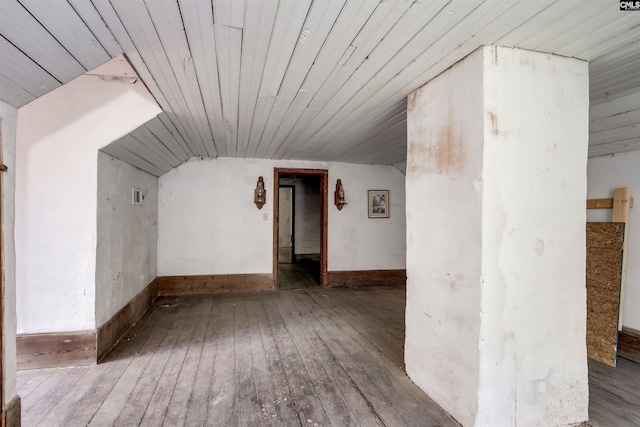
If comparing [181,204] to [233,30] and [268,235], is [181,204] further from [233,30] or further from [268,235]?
[233,30]

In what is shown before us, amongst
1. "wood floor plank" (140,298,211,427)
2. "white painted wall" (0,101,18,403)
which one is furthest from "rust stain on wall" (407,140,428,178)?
"white painted wall" (0,101,18,403)

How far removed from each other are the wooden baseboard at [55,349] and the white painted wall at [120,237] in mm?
169

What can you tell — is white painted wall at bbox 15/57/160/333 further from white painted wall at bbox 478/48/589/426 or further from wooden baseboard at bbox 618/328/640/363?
wooden baseboard at bbox 618/328/640/363

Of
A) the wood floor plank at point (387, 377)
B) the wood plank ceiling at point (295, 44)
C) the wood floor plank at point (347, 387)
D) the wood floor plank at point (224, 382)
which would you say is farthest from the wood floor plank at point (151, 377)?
the wood plank ceiling at point (295, 44)

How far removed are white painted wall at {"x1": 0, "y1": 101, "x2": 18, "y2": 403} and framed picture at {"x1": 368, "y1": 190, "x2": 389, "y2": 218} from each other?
4716 millimetres

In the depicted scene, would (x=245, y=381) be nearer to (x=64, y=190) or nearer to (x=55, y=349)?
(x=55, y=349)

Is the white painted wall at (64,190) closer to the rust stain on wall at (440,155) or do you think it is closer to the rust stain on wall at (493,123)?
the rust stain on wall at (440,155)

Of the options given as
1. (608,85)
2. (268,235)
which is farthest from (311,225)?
(608,85)

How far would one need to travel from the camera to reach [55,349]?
247cm

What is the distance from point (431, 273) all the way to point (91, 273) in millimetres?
Result: 2721

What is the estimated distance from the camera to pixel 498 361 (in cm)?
165

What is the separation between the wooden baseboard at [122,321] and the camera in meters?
2.66

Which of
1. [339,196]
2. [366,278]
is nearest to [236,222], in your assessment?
[339,196]

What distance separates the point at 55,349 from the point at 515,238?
3.47 m
